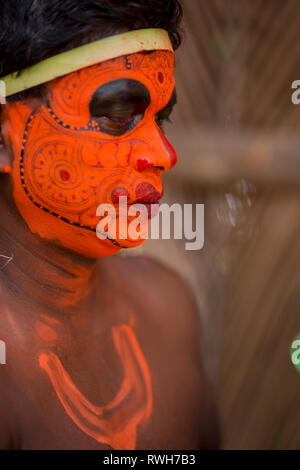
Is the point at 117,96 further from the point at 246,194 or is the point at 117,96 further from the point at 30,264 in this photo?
the point at 246,194

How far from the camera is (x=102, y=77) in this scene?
1011 millimetres

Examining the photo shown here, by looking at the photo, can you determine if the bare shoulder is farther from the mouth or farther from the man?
the mouth

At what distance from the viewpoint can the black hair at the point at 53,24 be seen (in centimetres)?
96

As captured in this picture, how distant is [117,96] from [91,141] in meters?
0.10

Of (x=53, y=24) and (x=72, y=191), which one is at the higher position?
(x=53, y=24)

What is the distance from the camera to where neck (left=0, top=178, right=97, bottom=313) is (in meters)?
1.12

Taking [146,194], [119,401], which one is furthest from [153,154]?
[119,401]

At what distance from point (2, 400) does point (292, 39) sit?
1.52 metres

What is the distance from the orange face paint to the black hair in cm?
59

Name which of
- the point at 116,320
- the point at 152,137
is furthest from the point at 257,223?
the point at 152,137

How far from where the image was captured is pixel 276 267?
2074 mm

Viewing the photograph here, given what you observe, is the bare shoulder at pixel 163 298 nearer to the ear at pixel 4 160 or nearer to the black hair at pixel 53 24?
the ear at pixel 4 160

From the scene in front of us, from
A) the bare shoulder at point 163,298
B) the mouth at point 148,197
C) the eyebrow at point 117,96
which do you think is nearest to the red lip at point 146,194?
the mouth at point 148,197

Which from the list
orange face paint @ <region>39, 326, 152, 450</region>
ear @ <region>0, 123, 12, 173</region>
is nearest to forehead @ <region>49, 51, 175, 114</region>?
ear @ <region>0, 123, 12, 173</region>
